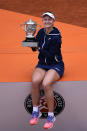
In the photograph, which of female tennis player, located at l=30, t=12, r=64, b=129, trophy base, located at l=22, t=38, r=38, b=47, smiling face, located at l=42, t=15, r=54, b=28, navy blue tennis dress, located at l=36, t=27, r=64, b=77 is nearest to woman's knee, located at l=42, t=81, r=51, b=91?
female tennis player, located at l=30, t=12, r=64, b=129

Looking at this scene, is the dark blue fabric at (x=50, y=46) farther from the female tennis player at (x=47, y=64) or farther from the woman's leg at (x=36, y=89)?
the woman's leg at (x=36, y=89)

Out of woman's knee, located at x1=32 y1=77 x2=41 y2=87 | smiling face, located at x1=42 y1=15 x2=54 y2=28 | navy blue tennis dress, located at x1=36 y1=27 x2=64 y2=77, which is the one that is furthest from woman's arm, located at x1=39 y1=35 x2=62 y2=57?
woman's knee, located at x1=32 y1=77 x2=41 y2=87

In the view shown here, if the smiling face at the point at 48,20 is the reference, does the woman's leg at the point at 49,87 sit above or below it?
below

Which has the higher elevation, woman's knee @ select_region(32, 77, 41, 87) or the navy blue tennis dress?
the navy blue tennis dress

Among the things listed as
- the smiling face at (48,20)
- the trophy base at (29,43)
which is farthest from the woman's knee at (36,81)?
the smiling face at (48,20)

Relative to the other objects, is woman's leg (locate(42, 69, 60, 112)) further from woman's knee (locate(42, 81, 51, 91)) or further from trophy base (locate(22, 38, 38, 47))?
trophy base (locate(22, 38, 38, 47))

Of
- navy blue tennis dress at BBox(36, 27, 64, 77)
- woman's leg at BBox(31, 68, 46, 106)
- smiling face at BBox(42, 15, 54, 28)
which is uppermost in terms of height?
smiling face at BBox(42, 15, 54, 28)

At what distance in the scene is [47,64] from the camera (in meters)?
2.22

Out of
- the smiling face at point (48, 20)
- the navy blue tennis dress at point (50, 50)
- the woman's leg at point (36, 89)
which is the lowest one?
the woman's leg at point (36, 89)

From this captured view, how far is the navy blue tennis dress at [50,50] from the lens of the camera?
7.13ft

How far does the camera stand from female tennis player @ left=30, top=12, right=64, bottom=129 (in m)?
2.04

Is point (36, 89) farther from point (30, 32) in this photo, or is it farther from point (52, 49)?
point (30, 32)

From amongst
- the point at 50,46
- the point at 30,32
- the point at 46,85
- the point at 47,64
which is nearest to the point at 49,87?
the point at 46,85

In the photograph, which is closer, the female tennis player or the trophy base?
the female tennis player
